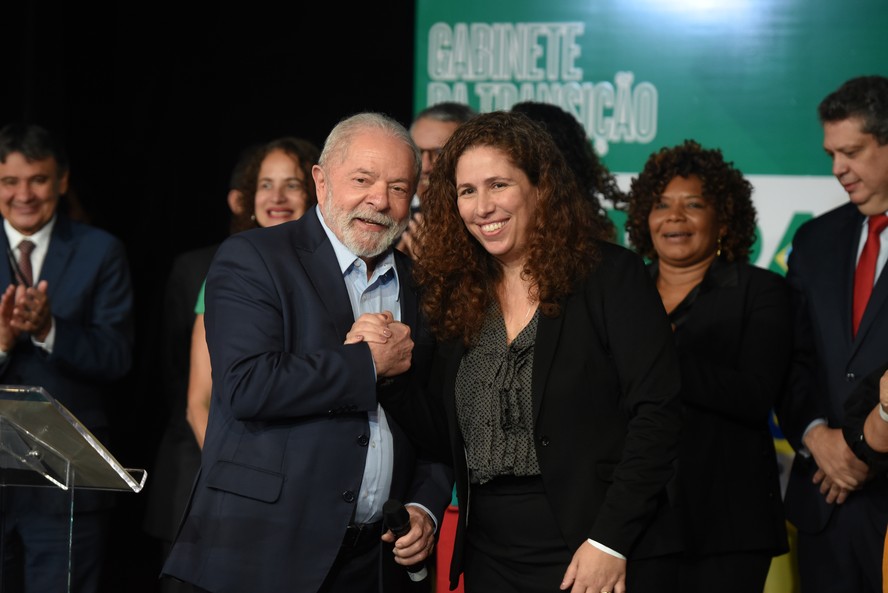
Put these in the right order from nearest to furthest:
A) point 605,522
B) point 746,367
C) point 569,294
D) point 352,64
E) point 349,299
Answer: point 605,522
point 569,294
point 349,299
point 746,367
point 352,64

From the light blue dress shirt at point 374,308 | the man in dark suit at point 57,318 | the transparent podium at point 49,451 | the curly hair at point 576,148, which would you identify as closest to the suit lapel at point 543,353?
the light blue dress shirt at point 374,308

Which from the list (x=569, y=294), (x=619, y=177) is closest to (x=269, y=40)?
(x=619, y=177)

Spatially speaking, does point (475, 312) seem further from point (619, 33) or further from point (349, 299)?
point (619, 33)

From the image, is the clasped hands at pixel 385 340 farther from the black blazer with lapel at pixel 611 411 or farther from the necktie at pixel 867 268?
the necktie at pixel 867 268

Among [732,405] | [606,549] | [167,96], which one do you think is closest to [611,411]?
[606,549]

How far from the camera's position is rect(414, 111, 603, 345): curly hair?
255cm

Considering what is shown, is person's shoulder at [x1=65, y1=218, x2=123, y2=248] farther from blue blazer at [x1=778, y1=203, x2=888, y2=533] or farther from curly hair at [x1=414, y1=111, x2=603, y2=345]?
blue blazer at [x1=778, y1=203, x2=888, y2=533]

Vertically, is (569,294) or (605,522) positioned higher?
(569,294)

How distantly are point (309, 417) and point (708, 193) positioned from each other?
173cm

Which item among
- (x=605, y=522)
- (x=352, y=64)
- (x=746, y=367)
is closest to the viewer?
(x=605, y=522)

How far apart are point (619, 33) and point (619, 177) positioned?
0.61 meters

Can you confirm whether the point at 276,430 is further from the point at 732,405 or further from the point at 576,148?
the point at 576,148

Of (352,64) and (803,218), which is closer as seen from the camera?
(803,218)

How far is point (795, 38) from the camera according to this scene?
4582 millimetres
